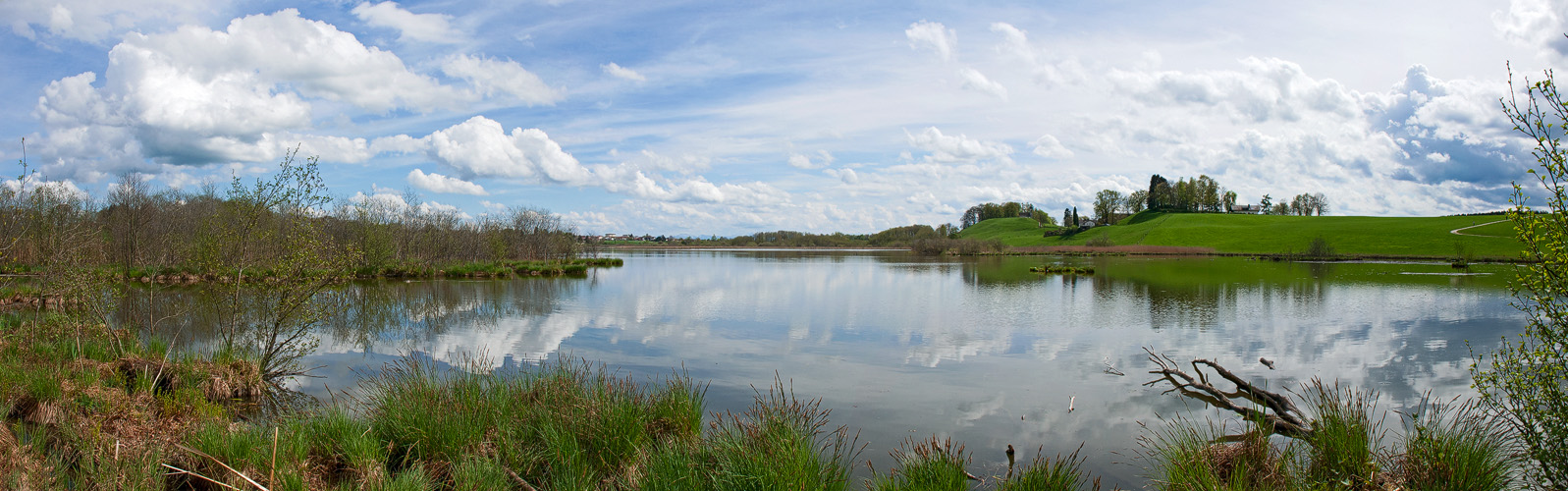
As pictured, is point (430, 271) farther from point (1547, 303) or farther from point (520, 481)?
point (1547, 303)

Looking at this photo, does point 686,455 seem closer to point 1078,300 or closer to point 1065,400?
point 1065,400

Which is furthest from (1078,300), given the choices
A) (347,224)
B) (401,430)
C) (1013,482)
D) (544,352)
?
(347,224)

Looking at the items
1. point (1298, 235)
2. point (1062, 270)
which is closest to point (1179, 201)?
point (1298, 235)

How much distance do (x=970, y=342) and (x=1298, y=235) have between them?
109 metres

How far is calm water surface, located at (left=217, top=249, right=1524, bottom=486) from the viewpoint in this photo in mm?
11188

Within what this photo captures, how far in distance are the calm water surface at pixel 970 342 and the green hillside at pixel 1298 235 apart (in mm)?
54906

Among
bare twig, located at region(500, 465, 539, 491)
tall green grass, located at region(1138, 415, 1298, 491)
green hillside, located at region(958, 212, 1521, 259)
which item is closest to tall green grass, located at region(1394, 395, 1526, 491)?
tall green grass, located at region(1138, 415, 1298, 491)

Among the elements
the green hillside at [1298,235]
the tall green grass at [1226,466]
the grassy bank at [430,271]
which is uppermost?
the green hillside at [1298,235]

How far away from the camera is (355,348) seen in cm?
1719

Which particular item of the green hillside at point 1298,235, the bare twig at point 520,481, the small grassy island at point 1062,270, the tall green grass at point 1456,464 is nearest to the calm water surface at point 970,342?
the tall green grass at point 1456,464

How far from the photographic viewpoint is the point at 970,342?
18.6 metres

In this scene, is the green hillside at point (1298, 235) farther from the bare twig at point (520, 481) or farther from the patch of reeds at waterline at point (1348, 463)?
the bare twig at point (520, 481)

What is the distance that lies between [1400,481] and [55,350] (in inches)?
752

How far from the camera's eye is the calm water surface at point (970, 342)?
11.2 metres
